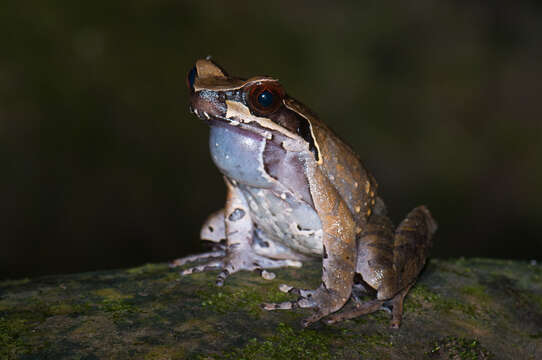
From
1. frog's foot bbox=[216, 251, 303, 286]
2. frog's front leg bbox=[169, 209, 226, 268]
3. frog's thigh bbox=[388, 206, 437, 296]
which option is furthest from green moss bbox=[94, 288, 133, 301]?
frog's thigh bbox=[388, 206, 437, 296]

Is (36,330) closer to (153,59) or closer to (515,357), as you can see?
(515,357)

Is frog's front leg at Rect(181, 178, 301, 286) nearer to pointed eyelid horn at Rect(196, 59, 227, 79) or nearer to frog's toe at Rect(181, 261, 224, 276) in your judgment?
frog's toe at Rect(181, 261, 224, 276)

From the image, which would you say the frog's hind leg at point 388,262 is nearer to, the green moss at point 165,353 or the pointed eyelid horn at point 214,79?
the green moss at point 165,353

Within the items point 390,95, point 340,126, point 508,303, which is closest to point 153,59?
point 340,126

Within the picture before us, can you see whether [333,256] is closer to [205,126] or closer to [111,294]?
[111,294]

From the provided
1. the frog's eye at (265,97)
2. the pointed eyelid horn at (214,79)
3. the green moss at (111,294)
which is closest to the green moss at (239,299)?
the green moss at (111,294)

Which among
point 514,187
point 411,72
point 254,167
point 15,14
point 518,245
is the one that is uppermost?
point 15,14

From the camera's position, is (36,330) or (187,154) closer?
(36,330)

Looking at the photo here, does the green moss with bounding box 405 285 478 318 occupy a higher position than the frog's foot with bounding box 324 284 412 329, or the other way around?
the frog's foot with bounding box 324 284 412 329
